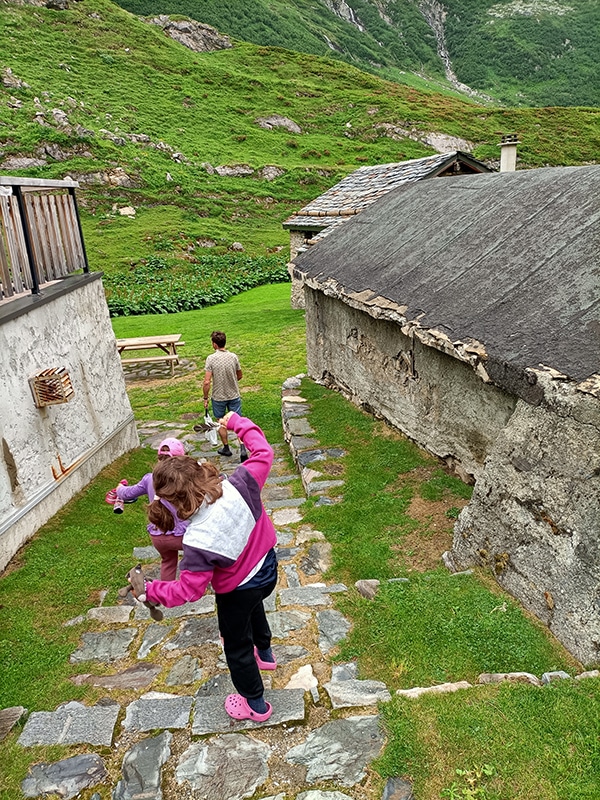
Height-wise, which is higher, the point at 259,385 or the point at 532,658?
the point at 532,658

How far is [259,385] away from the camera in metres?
13.4

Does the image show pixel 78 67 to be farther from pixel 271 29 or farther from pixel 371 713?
pixel 371 713

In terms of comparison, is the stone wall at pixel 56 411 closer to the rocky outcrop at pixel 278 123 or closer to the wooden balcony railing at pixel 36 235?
the wooden balcony railing at pixel 36 235

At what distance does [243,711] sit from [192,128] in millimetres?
53039

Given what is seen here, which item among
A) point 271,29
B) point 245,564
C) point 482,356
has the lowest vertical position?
point 245,564

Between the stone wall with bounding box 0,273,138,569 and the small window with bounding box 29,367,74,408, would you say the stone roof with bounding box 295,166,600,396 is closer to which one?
the stone wall with bounding box 0,273,138,569

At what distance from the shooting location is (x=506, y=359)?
455 cm

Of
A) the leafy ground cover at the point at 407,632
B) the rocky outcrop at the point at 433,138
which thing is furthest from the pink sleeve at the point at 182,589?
the rocky outcrop at the point at 433,138

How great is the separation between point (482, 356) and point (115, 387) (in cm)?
568

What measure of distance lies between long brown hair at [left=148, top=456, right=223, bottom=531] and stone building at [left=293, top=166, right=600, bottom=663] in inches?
96.3

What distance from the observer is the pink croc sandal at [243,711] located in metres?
3.32

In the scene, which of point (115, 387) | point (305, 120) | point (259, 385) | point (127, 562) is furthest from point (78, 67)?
point (127, 562)

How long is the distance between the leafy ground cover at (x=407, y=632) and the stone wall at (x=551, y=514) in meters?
0.21

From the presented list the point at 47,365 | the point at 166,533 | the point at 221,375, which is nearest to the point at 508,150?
the point at 221,375
